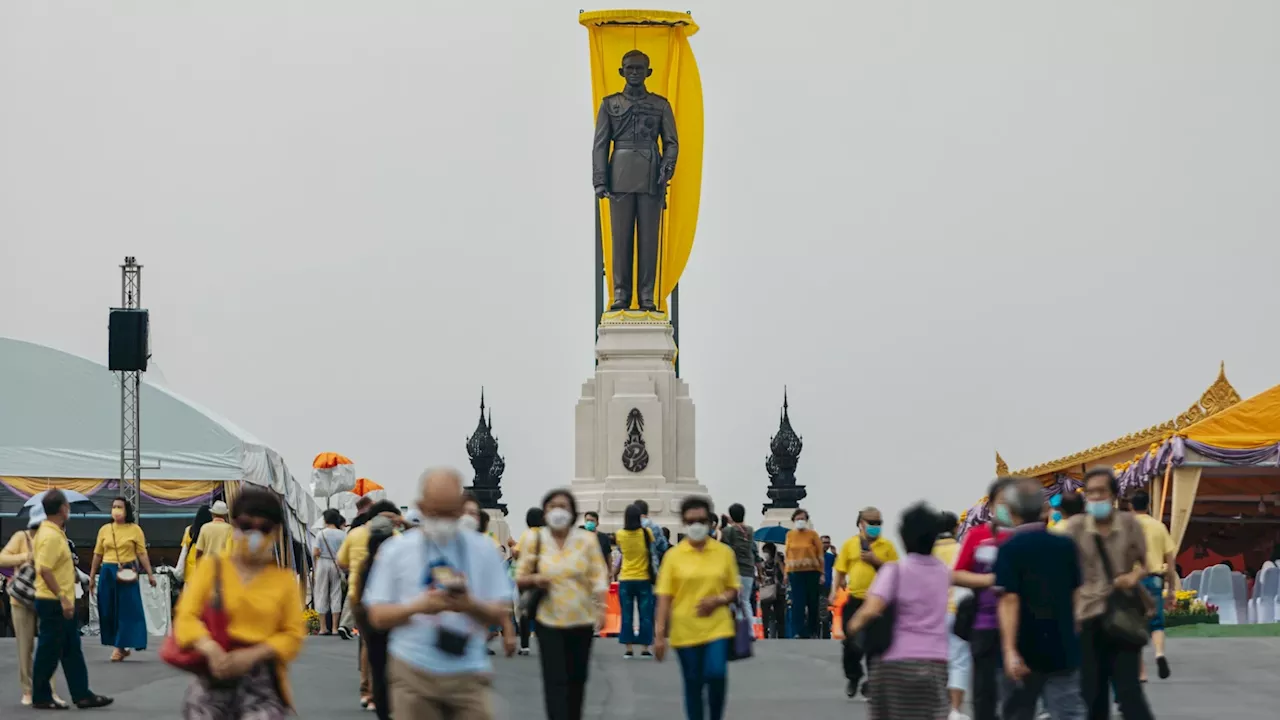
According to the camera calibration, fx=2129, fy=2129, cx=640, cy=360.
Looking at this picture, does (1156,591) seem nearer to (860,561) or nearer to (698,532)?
(860,561)

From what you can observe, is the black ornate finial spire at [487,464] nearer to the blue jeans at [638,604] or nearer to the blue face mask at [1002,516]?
the blue jeans at [638,604]

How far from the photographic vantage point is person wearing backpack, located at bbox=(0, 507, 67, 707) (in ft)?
54.2

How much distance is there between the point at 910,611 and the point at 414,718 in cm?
257

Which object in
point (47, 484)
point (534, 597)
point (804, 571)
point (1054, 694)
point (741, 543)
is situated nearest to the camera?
point (1054, 694)

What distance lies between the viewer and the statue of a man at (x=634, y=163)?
3653 cm

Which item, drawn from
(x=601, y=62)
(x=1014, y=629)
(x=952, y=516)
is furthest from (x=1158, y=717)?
(x=601, y=62)

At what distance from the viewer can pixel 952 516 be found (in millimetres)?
15625

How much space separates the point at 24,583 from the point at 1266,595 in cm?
1858

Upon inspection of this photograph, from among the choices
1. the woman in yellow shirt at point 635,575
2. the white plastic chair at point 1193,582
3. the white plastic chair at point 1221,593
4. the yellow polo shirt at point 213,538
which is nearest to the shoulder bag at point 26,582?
the yellow polo shirt at point 213,538

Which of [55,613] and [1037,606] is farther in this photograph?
[55,613]

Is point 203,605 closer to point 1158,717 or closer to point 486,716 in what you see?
point 486,716

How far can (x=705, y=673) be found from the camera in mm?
13117

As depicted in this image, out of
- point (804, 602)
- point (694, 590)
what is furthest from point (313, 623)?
point (694, 590)

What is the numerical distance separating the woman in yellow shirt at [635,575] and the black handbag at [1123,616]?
8.22 m
